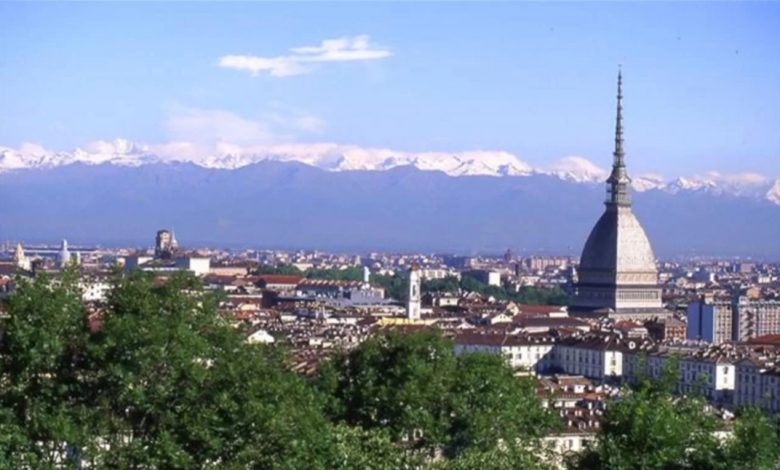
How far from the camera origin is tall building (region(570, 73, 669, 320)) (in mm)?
97062

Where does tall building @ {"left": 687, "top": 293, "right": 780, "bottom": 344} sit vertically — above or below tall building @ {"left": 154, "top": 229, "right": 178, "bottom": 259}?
below

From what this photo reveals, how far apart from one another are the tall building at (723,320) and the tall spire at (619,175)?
26.0 feet

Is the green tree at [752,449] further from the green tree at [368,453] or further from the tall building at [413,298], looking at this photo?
the tall building at [413,298]

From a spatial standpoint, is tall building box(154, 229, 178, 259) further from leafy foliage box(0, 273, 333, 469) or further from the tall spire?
leafy foliage box(0, 273, 333, 469)

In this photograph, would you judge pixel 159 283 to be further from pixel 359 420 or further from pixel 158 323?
pixel 359 420

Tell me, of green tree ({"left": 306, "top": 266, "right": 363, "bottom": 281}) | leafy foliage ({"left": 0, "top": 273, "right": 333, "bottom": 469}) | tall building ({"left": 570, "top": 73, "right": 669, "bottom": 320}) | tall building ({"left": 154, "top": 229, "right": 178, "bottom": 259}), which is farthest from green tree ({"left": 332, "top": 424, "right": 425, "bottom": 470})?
tall building ({"left": 154, "top": 229, "right": 178, "bottom": 259})

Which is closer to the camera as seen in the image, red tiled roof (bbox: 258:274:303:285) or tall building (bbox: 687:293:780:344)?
tall building (bbox: 687:293:780:344)

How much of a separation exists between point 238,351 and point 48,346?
291 centimetres

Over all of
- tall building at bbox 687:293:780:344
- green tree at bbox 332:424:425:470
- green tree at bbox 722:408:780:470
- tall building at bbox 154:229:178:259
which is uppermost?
tall building at bbox 154:229:178:259

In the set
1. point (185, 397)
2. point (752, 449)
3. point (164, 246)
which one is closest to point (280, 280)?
point (164, 246)

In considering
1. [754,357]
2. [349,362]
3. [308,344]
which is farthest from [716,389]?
[349,362]

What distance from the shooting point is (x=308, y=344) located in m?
61.6

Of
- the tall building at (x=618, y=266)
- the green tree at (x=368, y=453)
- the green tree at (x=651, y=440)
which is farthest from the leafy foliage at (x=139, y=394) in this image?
the tall building at (x=618, y=266)

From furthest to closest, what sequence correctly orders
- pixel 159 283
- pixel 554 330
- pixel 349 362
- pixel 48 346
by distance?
pixel 554 330, pixel 349 362, pixel 159 283, pixel 48 346
